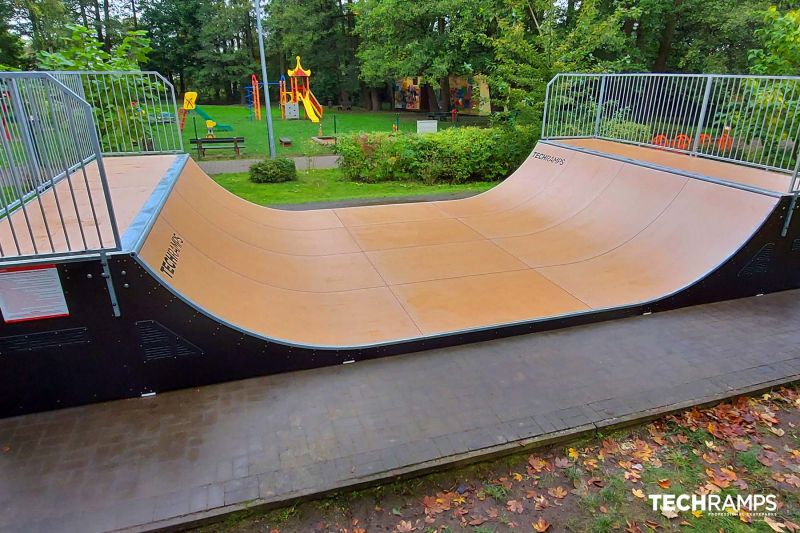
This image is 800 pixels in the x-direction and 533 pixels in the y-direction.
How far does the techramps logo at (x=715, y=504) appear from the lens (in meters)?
3.08

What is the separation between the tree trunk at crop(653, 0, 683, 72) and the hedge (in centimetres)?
1479

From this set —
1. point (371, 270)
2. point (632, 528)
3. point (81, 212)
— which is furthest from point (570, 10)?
point (632, 528)

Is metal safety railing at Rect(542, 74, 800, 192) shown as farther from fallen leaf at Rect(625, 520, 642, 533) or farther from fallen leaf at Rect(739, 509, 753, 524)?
fallen leaf at Rect(625, 520, 642, 533)

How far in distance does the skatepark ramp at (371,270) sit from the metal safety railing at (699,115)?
0.21 metres

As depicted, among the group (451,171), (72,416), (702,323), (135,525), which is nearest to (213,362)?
(72,416)

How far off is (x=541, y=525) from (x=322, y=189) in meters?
10.9

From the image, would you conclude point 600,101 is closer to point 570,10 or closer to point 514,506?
point 514,506

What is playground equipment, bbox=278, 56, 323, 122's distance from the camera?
2891 centimetres

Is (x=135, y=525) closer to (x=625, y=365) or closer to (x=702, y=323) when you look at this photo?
(x=625, y=365)

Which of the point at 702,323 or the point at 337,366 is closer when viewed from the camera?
the point at 337,366

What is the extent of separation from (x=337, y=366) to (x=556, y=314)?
2.45 metres

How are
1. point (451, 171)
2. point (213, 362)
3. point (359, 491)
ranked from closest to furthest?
point (359, 491)
point (213, 362)
point (451, 171)

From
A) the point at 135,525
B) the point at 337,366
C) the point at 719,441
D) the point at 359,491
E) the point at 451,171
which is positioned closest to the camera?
the point at 135,525

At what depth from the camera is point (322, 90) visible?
44312 mm
